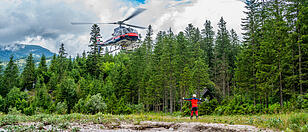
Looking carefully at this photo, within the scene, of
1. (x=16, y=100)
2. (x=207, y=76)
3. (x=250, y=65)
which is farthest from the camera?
(x=16, y=100)

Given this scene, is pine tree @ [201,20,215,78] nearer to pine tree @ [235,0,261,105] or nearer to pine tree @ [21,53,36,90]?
pine tree @ [235,0,261,105]

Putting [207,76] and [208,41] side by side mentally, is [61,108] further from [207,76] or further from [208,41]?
[208,41]

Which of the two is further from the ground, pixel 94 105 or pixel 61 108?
pixel 94 105

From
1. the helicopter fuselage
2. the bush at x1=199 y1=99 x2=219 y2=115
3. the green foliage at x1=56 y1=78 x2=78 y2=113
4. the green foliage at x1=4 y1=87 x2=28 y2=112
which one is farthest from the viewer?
the green foliage at x1=4 y1=87 x2=28 y2=112

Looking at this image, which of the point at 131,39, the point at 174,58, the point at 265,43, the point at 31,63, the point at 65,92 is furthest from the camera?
the point at 31,63

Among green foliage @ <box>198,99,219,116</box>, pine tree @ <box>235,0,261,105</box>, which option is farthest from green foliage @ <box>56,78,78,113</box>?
pine tree @ <box>235,0,261,105</box>

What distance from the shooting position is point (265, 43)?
25.6m

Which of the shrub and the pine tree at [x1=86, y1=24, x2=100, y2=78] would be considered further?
the pine tree at [x1=86, y1=24, x2=100, y2=78]

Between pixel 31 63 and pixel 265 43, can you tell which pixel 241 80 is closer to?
pixel 265 43

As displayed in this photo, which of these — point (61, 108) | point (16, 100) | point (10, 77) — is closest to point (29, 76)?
point (10, 77)

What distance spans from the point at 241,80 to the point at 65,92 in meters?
41.0

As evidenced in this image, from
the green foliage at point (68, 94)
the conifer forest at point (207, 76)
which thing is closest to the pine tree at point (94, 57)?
the conifer forest at point (207, 76)

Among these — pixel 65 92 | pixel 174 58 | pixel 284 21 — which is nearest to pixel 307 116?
pixel 284 21

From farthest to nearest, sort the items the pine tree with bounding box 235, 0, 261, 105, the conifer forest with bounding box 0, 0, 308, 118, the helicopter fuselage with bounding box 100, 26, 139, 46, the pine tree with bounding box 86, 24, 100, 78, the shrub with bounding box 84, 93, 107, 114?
the pine tree with bounding box 86, 24, 100, 78 < the helicopter fuselage with bounding box 100, 26, 139, 46 < the shrub with bounding box 84, 93, 107, 114 < the pine tree with bounding box 235, 0, 261, 105 < the conifer forest with bounding box 0, 0, 308, 118
